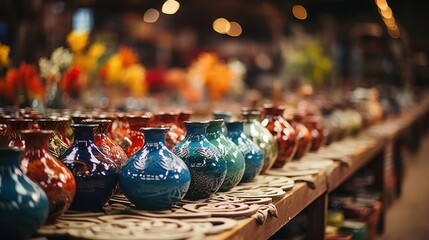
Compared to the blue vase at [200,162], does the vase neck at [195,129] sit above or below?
above

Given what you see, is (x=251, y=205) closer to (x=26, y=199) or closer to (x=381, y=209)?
(x=26, y=199)

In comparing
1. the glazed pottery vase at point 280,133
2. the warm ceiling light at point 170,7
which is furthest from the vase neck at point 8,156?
the warm ceiling light at point 170,7

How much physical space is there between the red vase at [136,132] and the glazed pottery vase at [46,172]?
58cm

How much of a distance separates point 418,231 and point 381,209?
415 millimetres

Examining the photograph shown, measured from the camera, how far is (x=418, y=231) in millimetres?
4973

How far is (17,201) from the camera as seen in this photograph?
144cm

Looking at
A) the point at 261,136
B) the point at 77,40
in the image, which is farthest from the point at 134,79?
the point at 261,136

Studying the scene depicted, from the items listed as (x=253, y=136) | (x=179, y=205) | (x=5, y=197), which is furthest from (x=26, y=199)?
(x=253, y=136)

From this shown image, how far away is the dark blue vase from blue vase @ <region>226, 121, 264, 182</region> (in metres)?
0.69

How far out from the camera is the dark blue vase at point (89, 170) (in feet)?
5.98

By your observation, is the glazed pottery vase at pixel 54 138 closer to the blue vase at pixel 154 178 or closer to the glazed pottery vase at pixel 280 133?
the blue vase at pixel 154 178

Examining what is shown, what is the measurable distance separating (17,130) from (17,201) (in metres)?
0.54

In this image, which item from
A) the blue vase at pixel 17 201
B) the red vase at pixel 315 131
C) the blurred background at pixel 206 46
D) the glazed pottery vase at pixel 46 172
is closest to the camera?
the blue vase at pixel 17 201

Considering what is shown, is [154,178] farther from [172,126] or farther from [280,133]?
[280,133]
